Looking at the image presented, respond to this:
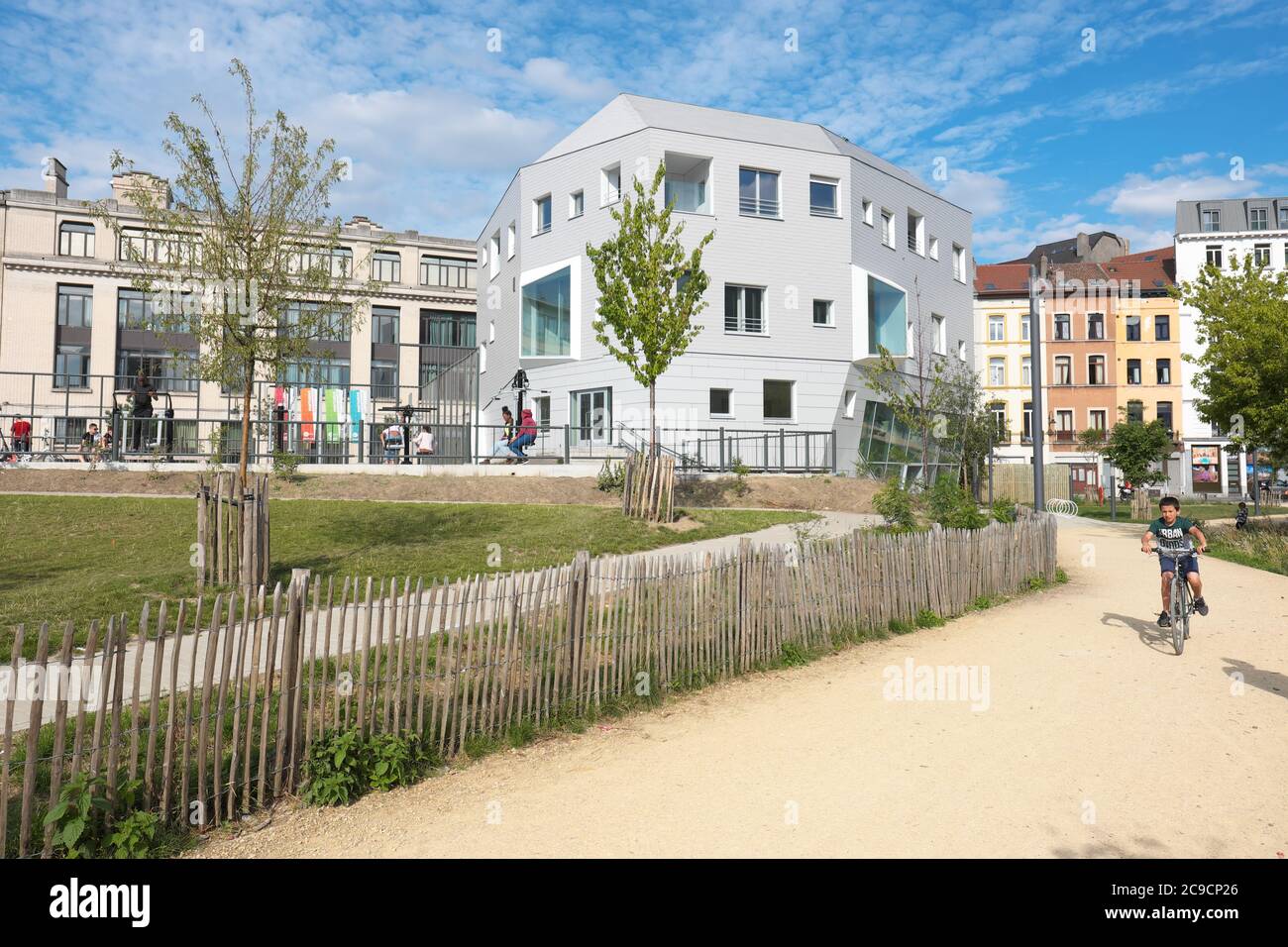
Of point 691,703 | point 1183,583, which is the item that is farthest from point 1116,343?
point 691,703

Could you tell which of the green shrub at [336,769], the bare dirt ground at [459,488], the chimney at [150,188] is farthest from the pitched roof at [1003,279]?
the green shrub at [336,769]

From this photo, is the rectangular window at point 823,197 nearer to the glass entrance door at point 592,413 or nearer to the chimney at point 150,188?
the glass entrance door at point 592,413

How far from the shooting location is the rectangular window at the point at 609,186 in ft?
103

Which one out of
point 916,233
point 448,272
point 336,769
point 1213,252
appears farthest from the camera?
point 1213,252

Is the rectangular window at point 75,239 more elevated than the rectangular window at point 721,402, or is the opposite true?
the rectangular window at point 75,239

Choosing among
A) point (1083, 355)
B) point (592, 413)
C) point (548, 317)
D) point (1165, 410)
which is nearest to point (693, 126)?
point (548, 317)

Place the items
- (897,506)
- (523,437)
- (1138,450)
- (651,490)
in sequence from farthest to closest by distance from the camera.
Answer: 1. (1138,450)
2. (523,437)
3. (651,490)
4. (897,506)

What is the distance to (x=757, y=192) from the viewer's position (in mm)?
31500

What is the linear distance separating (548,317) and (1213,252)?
50.7 meters

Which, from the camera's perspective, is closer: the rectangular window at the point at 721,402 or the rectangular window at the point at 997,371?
the rectangular window at the point at 721,402

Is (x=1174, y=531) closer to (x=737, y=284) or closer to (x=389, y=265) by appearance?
(x=737, y=284)

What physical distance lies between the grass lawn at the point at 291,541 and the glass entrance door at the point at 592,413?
1147cm
